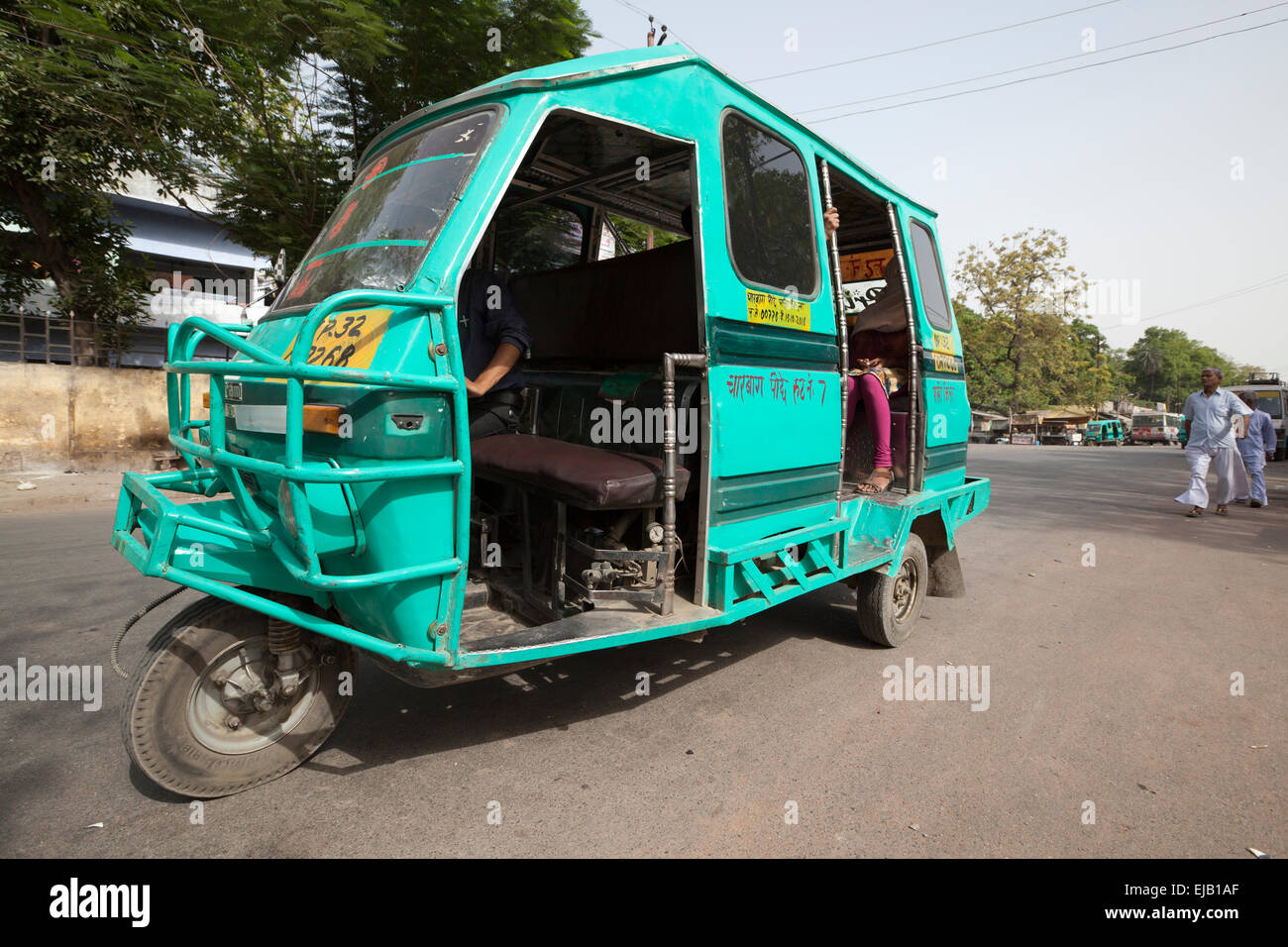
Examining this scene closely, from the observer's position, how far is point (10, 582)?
5320mm

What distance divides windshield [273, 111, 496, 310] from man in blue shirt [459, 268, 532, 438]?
2.26 feet

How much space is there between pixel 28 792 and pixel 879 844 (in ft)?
10.1

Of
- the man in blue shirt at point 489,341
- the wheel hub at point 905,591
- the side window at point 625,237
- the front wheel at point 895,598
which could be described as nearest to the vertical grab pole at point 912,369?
the front wheel at point 895,598

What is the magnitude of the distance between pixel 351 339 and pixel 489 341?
1.18 metres

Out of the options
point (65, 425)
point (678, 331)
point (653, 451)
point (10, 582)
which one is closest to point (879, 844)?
point (653, 451)

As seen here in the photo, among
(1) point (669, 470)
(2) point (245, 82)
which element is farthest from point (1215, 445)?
(2) point (245, 82)

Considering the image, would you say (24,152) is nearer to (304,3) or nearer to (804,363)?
(304,3)

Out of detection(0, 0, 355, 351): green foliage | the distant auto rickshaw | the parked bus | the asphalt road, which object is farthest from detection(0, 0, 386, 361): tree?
the distant auto rickshaw

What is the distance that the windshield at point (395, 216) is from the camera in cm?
278

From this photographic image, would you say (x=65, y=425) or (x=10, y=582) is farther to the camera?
(x=65, y=425)

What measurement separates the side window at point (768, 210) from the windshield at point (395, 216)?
3.90 feet

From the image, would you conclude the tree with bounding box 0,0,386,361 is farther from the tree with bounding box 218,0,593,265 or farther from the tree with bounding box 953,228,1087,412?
the tree with bounding box 953,228,1087,412

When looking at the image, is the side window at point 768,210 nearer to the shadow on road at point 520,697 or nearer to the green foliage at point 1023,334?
the shadow on road at point 520,697

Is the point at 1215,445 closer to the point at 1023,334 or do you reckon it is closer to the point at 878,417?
the point at 878,417
